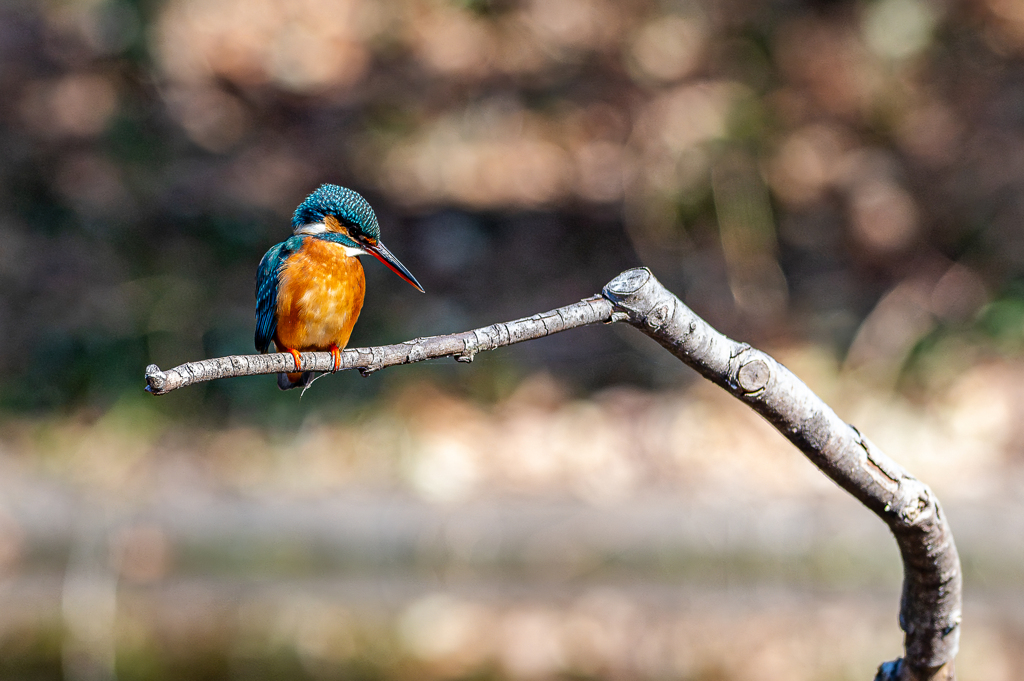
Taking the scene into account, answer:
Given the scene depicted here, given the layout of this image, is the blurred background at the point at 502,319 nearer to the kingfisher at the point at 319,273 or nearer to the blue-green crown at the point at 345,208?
the kingfisher at the point at 319,273

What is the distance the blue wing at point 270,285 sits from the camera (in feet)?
4.01

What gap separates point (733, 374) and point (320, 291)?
563 mm

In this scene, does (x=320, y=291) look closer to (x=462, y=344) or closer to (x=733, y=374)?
(x=462, y=344)

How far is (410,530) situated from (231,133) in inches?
110

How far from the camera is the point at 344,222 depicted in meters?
1.10

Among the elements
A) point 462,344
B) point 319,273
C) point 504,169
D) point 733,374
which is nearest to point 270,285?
point 319,273

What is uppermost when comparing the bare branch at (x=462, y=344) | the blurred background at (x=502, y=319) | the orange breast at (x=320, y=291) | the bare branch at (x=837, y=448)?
the blurred background at (x=502, y=319)

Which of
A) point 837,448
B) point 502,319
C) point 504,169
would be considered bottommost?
point 837,448

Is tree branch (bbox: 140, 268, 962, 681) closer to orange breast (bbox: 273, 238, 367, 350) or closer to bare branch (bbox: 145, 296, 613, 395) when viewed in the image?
bare branch (bbox: 145, 296, 613, 395)

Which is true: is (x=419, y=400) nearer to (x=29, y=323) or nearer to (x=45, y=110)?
(x=29, y=323)

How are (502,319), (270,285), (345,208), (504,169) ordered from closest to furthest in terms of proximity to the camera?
(345,208) → (270,285) → (502,319) → (504,169)

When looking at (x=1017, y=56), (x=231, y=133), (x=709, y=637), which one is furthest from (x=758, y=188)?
(x=231, y=133)

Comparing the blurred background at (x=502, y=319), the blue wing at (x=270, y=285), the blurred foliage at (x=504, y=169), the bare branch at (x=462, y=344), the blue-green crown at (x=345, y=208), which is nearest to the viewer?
the bare branch at (x=462, y=344)

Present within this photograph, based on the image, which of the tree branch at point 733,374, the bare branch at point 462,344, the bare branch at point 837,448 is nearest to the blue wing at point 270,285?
the tree branch at point 733,374
